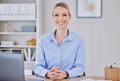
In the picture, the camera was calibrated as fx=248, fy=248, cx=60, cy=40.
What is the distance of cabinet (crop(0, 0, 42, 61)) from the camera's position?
13.6 ft

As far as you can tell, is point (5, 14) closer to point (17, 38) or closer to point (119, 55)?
point (17, 38)

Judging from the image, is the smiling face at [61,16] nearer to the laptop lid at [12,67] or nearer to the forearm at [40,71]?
the forearm at [40,71]

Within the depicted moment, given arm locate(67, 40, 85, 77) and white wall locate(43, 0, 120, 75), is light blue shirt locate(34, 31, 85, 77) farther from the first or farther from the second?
white wall locate(43, 0, 120, 75)

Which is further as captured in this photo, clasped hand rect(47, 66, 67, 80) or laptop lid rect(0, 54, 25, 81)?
clasped hand rect(47, 66, 67, 80)

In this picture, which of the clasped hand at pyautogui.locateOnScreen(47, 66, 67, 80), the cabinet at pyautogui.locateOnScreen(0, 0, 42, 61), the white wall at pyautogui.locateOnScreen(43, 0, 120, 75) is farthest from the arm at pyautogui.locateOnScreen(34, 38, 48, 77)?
the white wall at pyautogui.locateOnScreen(43, 0, 120, 75)

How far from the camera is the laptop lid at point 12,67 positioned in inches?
59.5

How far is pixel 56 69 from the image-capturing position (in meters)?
1.96

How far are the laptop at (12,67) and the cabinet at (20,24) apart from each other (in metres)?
2.62

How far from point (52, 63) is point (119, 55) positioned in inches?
93.7

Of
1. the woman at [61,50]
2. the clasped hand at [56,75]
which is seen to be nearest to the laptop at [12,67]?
the clasped hand at [56,75]

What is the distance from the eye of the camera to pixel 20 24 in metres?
4.43

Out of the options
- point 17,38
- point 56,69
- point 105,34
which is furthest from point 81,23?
point 56,69

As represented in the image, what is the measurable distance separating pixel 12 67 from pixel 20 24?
9.75 feet

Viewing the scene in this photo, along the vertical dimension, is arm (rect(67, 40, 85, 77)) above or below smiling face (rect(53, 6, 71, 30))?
below
